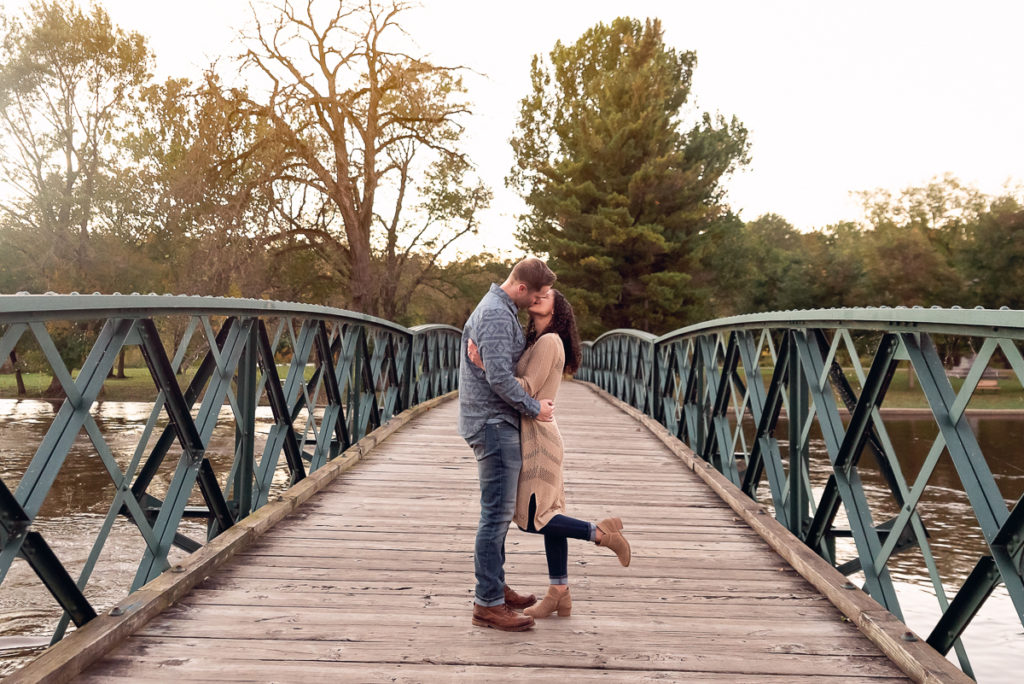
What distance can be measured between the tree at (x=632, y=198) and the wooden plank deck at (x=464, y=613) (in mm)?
23700

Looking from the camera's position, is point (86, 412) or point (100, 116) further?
point (100, 116)

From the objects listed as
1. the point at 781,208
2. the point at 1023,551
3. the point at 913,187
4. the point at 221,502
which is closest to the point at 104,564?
the point at 221,502

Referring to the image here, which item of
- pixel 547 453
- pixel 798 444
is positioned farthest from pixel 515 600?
pixel 798 444

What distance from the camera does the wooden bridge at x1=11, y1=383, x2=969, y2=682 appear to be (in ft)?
9.05

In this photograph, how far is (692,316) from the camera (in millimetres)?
29875

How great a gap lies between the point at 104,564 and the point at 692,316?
21.1 meters

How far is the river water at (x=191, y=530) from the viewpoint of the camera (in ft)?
33.5

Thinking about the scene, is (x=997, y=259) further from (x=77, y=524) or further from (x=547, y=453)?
(x=547, y=453)

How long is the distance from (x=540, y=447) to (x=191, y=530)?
12152 millimetres

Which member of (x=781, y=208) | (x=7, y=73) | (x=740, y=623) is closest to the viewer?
(x=740, y=623)

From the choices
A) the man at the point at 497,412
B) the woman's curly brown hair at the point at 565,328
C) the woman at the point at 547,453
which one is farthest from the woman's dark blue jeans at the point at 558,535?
the woman's curly brown hair at the point at 565,328

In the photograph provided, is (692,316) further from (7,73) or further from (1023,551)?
(1023,551)

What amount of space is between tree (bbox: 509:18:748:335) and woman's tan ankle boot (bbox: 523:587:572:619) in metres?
24.9

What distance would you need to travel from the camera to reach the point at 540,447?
3348mm
